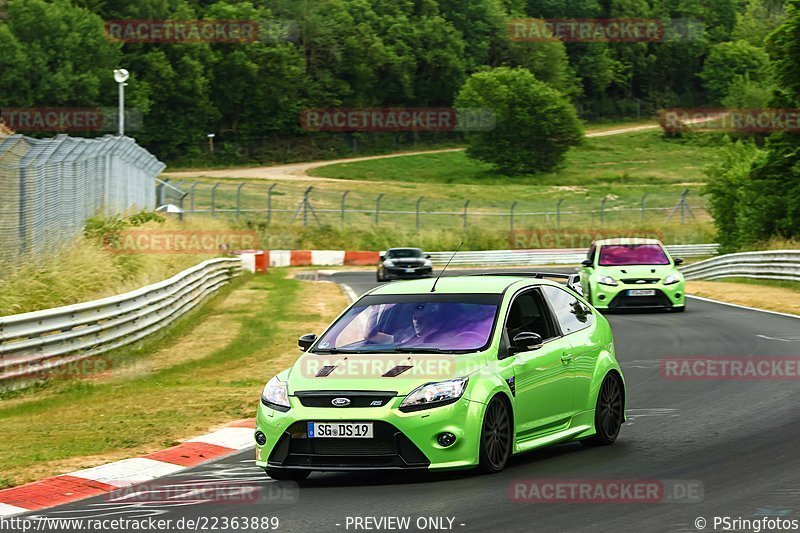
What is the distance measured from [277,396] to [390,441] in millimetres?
956

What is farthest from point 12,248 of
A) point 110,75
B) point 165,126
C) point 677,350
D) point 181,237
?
point 165,126

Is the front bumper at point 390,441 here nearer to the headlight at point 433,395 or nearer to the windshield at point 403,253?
the headlight at point 433,395

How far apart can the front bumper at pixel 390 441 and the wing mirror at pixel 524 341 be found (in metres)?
0.87

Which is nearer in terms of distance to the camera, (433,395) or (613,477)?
(433,395)

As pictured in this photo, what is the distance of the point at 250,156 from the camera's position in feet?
385

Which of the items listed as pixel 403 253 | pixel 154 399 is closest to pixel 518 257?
pixel 403 253

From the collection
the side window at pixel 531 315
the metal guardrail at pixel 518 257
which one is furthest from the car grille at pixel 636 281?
the metal guardrail at pixel 518 257

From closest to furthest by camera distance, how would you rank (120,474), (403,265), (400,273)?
(120,474), (400,273), (403,265)

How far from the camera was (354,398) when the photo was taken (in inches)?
335

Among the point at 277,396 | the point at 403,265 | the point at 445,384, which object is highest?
the point at 445,384

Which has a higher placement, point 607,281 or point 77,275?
point 77,275

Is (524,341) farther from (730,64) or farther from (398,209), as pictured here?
(730,64)

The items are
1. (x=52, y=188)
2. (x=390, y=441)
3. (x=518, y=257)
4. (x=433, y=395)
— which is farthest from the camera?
(x=518, y=257)

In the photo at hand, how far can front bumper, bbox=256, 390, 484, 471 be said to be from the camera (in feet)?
27.6
